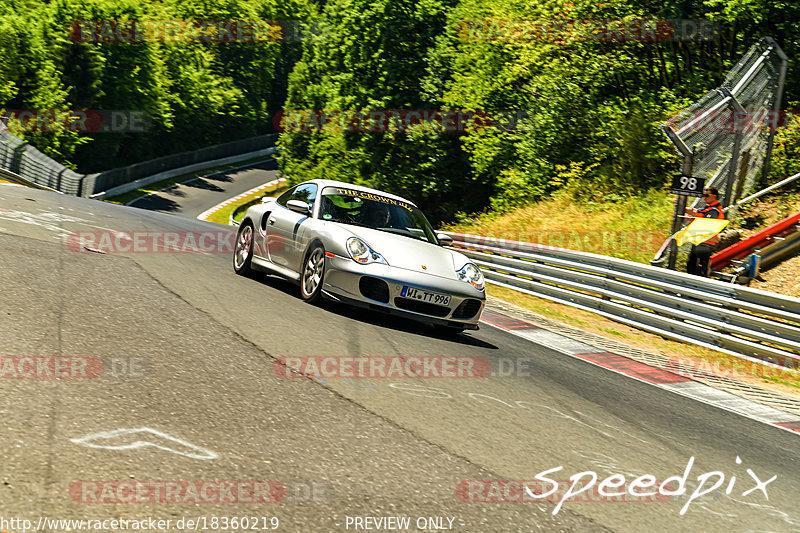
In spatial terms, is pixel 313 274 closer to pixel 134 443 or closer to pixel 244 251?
pixel 244 251

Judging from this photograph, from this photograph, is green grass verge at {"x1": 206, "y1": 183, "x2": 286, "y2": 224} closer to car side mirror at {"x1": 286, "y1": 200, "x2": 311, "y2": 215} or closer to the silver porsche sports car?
the silver porsche sports car

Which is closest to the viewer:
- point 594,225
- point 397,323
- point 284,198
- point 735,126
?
point 397,323

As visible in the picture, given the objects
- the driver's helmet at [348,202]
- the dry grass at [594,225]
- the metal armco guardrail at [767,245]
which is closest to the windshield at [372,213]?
the driver's helmet at [348,202]

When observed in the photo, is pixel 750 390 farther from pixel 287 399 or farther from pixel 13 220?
pixel 13 220

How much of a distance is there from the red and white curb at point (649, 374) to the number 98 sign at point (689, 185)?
11.5 feet

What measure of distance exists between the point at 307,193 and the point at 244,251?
1398 millimetres

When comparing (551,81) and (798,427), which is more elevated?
(551,81)

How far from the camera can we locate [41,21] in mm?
50406

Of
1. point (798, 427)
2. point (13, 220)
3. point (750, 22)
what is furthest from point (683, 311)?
point (750, 22)

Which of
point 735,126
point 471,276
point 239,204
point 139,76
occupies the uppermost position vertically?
point 139,76

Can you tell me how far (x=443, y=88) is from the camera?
34.1 m

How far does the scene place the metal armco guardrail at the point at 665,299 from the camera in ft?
32.7

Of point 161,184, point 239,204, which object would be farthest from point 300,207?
point 161,184

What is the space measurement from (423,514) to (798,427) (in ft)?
16.5
